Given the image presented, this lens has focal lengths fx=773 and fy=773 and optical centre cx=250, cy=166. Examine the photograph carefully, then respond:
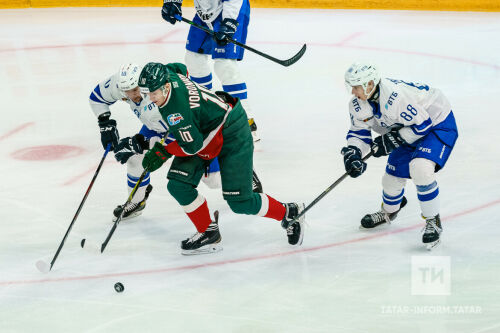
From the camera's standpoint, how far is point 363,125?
3900mm

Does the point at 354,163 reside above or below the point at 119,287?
above

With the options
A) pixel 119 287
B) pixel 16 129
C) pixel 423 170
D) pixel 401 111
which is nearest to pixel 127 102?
pixel 119 287

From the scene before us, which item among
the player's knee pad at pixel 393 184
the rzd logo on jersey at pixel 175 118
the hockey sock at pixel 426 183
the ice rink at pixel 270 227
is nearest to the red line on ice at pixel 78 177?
the ice rink at pixel 270 227

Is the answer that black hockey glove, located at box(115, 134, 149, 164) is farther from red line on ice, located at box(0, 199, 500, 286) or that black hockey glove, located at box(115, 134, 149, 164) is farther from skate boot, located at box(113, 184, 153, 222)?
red line on ice, located at box(0, 199, 500, 286)

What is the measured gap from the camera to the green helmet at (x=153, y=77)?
333cm

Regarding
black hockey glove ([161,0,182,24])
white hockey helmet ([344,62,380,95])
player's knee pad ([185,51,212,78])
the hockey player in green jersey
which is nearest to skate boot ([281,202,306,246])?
the hockey player in green jersey

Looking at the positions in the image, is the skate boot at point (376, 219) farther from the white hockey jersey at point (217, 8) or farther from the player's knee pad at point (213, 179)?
the white hockey jersey at point (217, 8)

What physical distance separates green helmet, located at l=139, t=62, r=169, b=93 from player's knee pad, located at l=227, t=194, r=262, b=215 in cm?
74

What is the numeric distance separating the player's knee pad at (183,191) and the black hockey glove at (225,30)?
173 centimetres

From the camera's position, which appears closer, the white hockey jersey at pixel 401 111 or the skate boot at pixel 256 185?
the white hockey jersey at pixel 401 111

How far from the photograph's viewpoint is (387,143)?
3.81m

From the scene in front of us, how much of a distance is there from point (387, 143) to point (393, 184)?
0.98 ft

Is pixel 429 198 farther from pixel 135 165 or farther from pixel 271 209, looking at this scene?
pixel 135 165

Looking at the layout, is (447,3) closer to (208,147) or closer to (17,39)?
(17,39)
